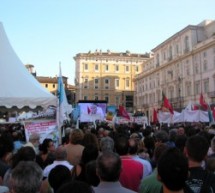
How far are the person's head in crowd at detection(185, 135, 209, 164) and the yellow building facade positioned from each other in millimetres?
80105

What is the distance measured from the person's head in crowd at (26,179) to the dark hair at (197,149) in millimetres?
1578

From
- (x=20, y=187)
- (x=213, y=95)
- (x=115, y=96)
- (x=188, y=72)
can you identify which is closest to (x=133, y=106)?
(x=115, y=96)

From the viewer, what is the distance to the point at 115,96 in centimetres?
8688

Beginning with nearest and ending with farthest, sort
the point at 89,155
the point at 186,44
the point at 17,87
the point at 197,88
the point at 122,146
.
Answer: the point at 89,155
the point at 122,146
the point at 17,87
the point at 197,88
the point at 186,44

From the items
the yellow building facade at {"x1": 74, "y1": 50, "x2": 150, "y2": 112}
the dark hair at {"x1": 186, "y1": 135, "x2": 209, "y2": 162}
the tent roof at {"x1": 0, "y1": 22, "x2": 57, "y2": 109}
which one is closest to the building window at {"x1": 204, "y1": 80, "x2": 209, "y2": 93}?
the yellow building facade at {"x1": 74, "y1": 50, "x2": 150, "y2": 112}

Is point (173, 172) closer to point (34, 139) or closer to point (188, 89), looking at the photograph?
point (34, 139)

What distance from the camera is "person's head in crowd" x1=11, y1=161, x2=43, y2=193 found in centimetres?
272

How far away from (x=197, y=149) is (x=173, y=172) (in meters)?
0.99

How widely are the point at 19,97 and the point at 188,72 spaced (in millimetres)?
50447

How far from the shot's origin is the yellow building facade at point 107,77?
276 ft

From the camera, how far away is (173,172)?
8.55 feet

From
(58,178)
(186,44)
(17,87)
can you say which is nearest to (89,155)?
(58,178)

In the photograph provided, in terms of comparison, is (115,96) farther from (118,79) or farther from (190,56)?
(190,56)

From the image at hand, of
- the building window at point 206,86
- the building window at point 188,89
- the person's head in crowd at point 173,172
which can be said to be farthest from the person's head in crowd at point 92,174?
the building window at point 188,89
